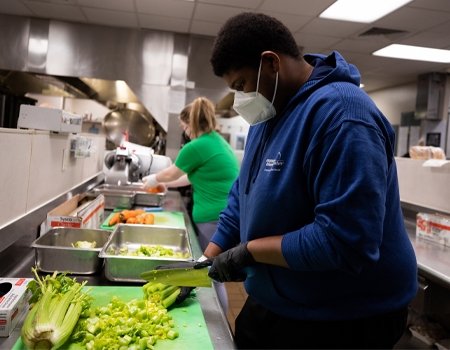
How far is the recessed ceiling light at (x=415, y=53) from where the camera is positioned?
15.7ft

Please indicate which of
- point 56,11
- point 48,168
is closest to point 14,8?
point 56,11

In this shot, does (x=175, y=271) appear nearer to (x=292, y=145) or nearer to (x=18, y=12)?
(x=292, y=145)

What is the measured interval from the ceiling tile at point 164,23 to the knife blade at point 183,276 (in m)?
3.76

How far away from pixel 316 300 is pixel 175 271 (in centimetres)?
43

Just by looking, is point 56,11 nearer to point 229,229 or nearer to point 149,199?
point 149,199

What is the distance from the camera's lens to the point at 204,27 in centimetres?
452

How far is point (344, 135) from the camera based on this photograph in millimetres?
812

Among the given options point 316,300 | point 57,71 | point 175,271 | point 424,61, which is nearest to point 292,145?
point 316,300

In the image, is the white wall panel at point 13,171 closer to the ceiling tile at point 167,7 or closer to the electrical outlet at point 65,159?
the electrical outlet at point 65,159

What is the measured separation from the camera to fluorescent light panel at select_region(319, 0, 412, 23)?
3.56 meters

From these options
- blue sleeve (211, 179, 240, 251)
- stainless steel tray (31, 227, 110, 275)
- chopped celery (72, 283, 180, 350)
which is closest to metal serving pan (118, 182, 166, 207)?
stainless steel tray (31, 227, 110, 275)

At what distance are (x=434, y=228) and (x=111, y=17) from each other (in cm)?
395

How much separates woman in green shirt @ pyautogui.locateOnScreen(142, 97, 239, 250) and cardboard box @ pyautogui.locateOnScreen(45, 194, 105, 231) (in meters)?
0.71

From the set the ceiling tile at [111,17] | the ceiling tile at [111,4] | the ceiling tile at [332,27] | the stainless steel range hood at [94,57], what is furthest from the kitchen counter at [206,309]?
the stainless steel range hood at [94,57]
